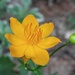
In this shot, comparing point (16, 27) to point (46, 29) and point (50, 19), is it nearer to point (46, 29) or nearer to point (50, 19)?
point (46, 29)

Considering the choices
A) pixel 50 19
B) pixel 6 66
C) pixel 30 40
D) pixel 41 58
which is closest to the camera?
pixel 41 58

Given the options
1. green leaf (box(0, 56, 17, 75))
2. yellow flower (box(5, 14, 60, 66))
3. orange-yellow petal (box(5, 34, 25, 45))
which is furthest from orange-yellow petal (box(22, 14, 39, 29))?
green leaf (box(0, 56, 17, 75))

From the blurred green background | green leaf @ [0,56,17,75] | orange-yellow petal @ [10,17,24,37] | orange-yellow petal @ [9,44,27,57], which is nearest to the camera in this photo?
orange-yellow petal @ [9,44,27,57]

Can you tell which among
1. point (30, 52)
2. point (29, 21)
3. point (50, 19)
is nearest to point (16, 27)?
point (29, 21)

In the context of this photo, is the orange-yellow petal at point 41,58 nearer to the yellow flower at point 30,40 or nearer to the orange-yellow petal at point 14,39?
the yellow flower at point 30,40

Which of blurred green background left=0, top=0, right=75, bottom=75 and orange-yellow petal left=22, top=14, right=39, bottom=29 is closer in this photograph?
orange-yellow petal left=22, top=14, right=39, bottom=29

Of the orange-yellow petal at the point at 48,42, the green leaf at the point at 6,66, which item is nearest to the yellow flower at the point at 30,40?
the orange-yellow petal at the point at 48,42

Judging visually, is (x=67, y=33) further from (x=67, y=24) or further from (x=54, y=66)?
(x=54, y=66)

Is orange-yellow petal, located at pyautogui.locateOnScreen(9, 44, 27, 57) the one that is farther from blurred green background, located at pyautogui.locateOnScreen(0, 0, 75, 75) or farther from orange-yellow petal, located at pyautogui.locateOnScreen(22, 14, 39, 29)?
blurred green background, located at pyautogui.locateOnScreen(0, 0, 75, 75)
